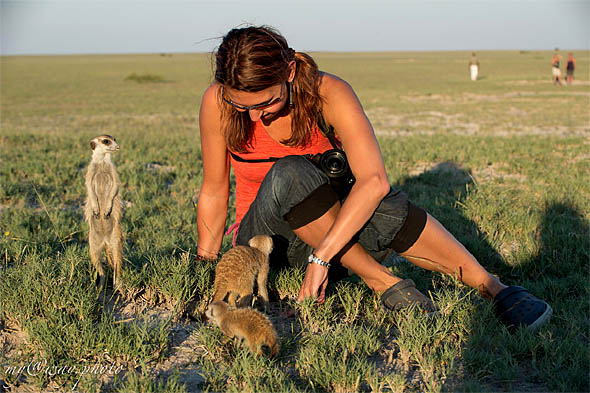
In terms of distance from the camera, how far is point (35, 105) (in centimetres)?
2103

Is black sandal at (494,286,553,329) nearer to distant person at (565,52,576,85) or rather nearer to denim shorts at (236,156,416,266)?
denim shorts at (236,156,416,266)

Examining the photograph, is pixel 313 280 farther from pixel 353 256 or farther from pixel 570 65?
pixel 570 65

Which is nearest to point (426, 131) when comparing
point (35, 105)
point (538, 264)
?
point (538, 264)

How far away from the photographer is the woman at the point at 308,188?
2.69 meters

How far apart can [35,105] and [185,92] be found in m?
8.52

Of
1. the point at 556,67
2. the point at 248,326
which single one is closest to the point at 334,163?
the point at 248,326

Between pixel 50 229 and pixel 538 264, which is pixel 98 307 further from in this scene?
pixel 538 264

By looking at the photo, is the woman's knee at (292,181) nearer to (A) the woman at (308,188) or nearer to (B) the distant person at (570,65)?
(A) the woman at (308,188)

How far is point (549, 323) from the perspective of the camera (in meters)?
2.84

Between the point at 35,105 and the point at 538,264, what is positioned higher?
the point at 35,105

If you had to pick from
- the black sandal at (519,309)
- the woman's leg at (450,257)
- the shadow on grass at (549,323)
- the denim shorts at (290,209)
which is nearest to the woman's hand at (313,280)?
the denim shorts at (290,209)

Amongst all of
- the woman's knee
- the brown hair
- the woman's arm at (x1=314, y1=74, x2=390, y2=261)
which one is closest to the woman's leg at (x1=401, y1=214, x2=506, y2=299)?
the woman's arm at (x1=314, y1=74, x2=390, y2=261)

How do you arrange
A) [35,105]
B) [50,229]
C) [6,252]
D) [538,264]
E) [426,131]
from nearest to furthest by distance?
[6,252] → [538,264] → [50,229] → [426,131] → [35,105]

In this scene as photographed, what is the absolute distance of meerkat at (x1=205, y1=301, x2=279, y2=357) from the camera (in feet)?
7.50
